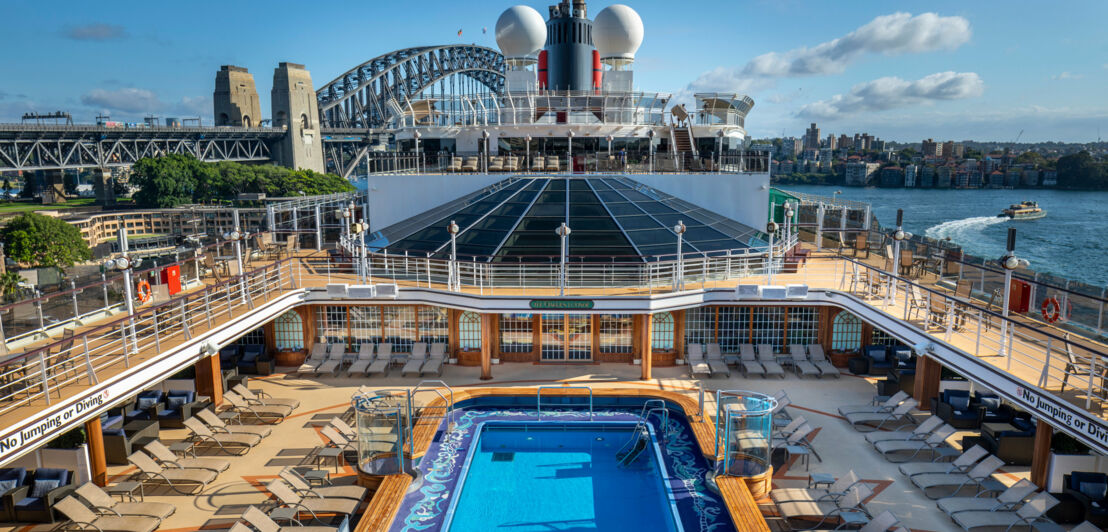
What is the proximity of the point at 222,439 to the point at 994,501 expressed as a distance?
14.4 meters

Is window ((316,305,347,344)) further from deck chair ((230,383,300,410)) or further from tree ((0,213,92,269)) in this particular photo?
tree ((0,213,92,269))

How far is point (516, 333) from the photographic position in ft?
60.6

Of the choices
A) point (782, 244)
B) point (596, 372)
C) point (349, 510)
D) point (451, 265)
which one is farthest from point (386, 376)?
point (782, 244)

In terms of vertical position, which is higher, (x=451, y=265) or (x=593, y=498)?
(x=451, y=265)

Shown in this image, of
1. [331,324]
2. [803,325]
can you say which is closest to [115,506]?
[331,324]

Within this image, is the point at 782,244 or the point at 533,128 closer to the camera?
the point at 782,244

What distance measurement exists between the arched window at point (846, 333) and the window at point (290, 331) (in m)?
15.3

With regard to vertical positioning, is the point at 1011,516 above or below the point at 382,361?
below

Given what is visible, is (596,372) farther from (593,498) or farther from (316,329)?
(316,329)

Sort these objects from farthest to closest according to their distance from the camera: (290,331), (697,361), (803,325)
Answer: (290,331) < (803,325) < (697,361)

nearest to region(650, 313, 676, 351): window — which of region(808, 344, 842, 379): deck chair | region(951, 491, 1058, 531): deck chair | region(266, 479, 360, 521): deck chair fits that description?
region(808, 344, 842, 379): deck chair

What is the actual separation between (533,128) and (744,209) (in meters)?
8.30

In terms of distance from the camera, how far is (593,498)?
11852 mm

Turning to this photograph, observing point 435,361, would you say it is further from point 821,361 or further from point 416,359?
point 821,361
